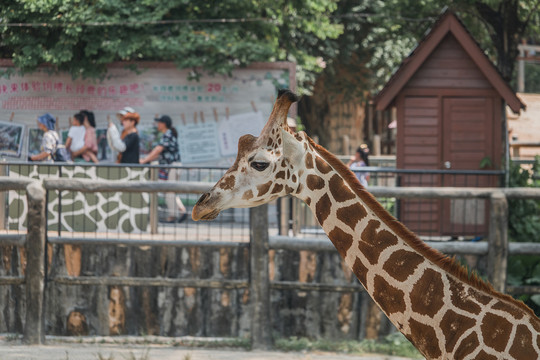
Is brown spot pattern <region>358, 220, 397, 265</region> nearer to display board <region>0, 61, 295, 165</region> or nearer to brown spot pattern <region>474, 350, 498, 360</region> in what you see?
brown spot pattern <region>474, 350, 498, 360</region>

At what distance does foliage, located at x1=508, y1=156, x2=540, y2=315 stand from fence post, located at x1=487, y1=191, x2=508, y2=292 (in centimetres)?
57

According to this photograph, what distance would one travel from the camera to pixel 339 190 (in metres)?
4.64

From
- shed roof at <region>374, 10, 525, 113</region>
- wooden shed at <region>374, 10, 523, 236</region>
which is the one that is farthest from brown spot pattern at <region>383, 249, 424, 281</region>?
shed roof at <region>374, 10, 525, 113</region>

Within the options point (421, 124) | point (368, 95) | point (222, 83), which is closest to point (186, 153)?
point (222, 83)

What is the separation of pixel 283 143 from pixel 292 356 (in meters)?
4.42

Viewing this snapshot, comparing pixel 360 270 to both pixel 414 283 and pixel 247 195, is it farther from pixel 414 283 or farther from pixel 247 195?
pixel 247 195

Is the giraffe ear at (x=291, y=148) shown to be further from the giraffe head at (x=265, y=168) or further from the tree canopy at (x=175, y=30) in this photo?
the tree canopy at (x=175, y=30)

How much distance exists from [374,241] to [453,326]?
58 centimetres

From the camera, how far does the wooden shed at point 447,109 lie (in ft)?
48.9

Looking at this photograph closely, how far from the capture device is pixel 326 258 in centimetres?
900

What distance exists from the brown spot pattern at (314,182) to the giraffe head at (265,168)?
0.21 ft

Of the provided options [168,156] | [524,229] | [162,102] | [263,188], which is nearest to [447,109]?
[524,229]

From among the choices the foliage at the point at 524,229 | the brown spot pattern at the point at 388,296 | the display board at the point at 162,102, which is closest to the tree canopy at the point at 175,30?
the display board at the point at 162,102

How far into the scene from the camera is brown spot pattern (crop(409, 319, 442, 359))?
14.3ft
